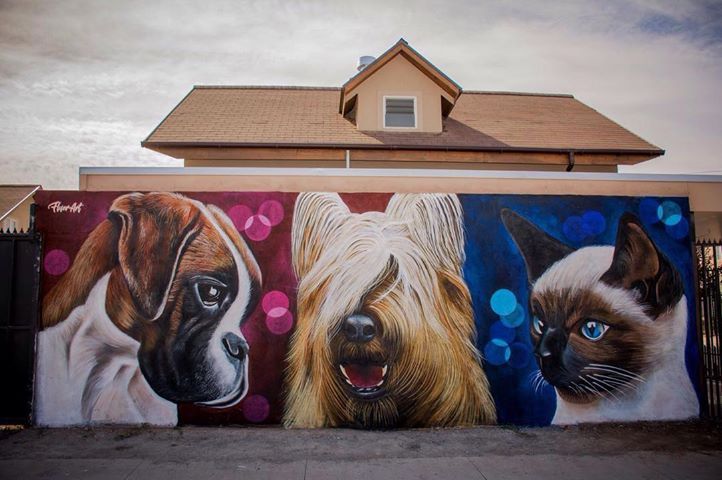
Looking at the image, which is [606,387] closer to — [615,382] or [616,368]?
[615,382]

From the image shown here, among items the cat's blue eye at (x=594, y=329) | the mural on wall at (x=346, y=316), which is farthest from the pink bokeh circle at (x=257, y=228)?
the cat's blue eye at (x=594, y=329)

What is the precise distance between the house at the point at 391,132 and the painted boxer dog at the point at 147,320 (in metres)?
6.08

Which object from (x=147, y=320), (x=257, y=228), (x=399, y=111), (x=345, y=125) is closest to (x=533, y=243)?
(x=257, y=228)

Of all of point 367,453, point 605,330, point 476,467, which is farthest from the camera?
point 605,330

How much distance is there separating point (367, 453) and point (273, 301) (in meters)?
2.11

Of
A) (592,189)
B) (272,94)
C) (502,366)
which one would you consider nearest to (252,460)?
(502,366)

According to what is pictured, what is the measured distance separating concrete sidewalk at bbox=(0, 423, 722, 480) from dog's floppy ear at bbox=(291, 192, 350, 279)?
2106 millimetres

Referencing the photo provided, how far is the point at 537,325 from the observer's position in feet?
21.5

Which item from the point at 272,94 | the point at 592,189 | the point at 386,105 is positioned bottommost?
the point at 592,189

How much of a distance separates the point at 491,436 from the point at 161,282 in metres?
4.41

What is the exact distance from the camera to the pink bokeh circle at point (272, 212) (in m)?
6.52

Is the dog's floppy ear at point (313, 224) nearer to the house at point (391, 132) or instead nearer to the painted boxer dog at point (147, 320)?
the painted boxer dog at point (147, 320)

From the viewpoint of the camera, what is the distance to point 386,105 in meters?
13.3

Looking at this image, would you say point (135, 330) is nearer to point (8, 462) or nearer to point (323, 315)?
point (8, 462)
